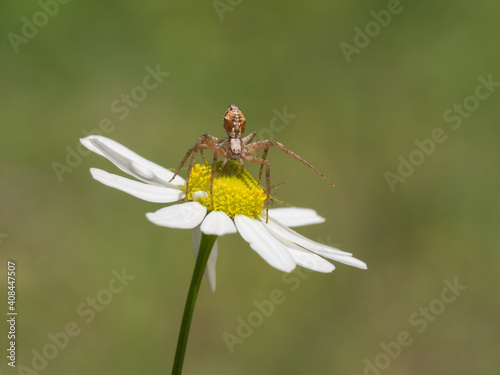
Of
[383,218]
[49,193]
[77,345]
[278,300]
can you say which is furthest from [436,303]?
[49,193]

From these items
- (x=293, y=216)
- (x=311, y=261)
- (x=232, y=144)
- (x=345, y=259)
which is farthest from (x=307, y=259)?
(x=293, y=216)

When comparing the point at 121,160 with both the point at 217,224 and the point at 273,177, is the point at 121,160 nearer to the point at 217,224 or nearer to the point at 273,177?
the point at 217,224


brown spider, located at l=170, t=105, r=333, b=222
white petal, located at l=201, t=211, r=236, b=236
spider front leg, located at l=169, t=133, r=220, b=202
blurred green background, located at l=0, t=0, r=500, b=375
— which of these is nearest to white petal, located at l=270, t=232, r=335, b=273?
brown spider, located at l=170, t=105, r=333, b=222

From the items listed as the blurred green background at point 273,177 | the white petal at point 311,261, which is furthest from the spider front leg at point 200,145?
the blurred green background at point 273,177

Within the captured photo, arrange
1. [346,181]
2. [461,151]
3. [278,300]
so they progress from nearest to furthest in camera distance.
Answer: [278,300] → [346,181] → [461,151]

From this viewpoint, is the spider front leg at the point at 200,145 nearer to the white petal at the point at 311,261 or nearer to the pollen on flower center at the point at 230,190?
Result: the pollen on flower center at the point at 230,190

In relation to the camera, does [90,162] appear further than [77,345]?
Yes

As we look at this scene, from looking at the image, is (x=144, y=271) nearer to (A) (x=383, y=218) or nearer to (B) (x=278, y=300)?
(B) (x=278, y=300)

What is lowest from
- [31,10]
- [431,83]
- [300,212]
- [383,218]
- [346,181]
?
[300,212]
